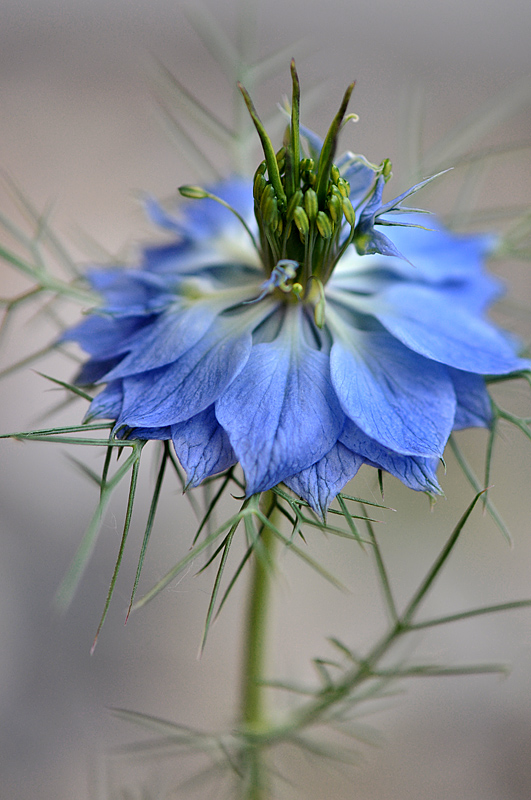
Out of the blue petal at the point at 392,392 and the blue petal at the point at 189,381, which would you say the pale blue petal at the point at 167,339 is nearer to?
the blue petal at the point at 189,381

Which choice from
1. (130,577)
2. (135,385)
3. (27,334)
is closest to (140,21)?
(27,334)

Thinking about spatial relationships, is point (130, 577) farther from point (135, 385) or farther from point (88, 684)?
point (135, 385)

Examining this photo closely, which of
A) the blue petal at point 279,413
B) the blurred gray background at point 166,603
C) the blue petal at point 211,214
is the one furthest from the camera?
the blurred gray background at point 166,603

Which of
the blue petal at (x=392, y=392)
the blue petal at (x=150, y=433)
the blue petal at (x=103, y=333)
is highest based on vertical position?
the blue petal at (x=103, y=333)

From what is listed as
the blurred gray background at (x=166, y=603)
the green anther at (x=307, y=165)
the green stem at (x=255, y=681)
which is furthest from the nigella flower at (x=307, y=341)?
the blurred gray background at (x=166, y=603)

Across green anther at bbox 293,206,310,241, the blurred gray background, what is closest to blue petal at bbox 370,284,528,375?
green anther at bbox 293,206,310,241

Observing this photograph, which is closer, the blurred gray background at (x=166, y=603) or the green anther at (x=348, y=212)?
the green anther at (x=348, y=212)
